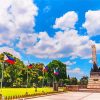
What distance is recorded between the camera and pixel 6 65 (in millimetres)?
A: 116500

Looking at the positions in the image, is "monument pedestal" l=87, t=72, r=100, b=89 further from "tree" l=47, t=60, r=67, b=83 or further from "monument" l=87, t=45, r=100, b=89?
"tree" l=47, t=60, r=67, b=83

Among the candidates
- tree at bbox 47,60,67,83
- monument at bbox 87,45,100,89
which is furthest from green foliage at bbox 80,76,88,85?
monument at bbox 87,45,100,89

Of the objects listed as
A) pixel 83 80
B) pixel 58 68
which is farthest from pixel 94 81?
pixel 83 80

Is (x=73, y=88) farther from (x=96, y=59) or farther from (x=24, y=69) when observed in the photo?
(x=24, y=69)

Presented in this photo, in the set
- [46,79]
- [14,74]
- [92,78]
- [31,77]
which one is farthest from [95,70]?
[46,79]

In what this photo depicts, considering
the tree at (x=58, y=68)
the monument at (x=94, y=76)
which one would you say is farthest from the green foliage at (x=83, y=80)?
the monument at (x=94, y=76)

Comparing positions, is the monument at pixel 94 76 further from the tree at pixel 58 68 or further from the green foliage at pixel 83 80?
the green foliage at pixel 83 80

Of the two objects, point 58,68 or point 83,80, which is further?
point 83,80

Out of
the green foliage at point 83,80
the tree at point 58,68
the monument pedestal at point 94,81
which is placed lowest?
the monument pedestal at point 94,81

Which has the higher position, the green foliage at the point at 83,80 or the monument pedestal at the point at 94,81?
the green foliage at the point at 83,80

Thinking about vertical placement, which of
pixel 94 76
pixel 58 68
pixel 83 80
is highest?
pixel 58 68

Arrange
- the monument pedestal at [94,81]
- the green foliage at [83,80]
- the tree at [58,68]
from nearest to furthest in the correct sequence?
1. the monument pedestal at [94,81]
2. the tree at [58,68]
3. the green foliage at [83,80]

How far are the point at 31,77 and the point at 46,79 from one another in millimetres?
15173

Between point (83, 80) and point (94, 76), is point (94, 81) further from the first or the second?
point (83, 80)
